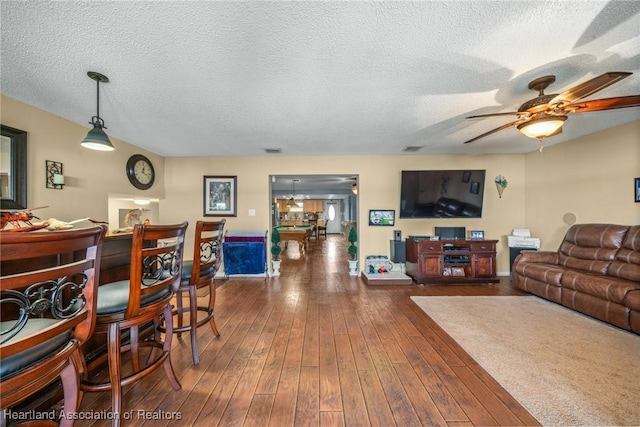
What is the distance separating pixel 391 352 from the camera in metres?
2.14

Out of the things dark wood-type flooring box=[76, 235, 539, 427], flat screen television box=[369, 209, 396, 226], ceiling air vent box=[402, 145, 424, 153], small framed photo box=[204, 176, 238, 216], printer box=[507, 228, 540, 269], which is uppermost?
ceiling air vent box=[402, 145, 424, 153]

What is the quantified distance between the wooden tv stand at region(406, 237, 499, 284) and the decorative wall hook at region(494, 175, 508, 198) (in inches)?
45.7

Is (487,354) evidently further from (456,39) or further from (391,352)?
(456,39)

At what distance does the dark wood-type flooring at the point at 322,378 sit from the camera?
1482 millimetres

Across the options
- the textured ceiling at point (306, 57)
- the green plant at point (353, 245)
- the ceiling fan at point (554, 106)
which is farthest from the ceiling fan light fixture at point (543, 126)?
the green plant at point (353, 245)

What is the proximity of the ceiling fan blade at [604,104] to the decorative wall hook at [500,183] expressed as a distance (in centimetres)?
290

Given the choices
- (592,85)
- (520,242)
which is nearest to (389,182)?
(520,242)

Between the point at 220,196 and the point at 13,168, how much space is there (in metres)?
2.72

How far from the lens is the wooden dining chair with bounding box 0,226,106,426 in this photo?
74 centimetres

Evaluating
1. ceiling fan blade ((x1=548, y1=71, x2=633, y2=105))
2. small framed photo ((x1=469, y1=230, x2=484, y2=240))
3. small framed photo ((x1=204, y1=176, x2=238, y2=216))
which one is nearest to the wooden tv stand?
small framed photo ((x1=469, y1=230, x2=484, y2=240))

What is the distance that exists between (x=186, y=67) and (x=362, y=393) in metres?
2.68

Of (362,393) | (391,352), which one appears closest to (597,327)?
(391,352)

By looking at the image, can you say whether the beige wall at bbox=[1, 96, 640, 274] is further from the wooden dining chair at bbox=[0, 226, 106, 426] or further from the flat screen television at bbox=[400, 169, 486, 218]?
the wooden dining chair at bbox=[0, 226, 106, 426]

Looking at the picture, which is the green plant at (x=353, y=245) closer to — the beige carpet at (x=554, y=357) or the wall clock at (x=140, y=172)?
the beige carpet at (x=554, y=357)
